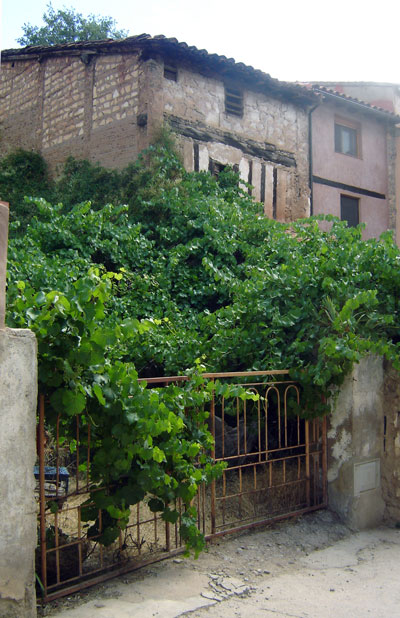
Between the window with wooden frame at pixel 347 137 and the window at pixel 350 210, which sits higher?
the window with wooden frame at pixel 347 137

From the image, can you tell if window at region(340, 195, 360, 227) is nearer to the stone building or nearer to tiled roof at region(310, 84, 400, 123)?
the stone building

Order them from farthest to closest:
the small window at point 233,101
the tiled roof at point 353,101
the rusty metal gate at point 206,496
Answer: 1. the tiled roof at point 353,101
2. the small window at point 233,101
3. the rusty metal gate at point 206,496

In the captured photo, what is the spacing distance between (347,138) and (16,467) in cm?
1687

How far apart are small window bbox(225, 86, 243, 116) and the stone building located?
0.02m

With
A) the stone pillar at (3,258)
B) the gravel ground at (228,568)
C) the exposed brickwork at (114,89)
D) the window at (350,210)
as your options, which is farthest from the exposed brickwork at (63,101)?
the gravel ground at (228,568)

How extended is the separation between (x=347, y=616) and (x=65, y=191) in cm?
1089

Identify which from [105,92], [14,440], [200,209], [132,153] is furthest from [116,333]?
[105,92]

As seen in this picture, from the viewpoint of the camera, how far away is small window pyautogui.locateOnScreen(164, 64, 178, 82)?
41.5ft

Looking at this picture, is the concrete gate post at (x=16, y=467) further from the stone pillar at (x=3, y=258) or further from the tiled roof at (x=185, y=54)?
the tiled roof at (x=185, y=54)

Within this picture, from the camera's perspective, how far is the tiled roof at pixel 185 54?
40.2ft

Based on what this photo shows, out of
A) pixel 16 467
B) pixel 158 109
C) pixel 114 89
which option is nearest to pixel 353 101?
pixel 158 109

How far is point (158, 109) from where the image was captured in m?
12.4

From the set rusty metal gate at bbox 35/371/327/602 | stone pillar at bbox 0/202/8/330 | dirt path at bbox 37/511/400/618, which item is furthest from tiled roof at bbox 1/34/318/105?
dirt path at bbox 37/511/400/618

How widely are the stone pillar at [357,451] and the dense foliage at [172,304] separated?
0.22 m
